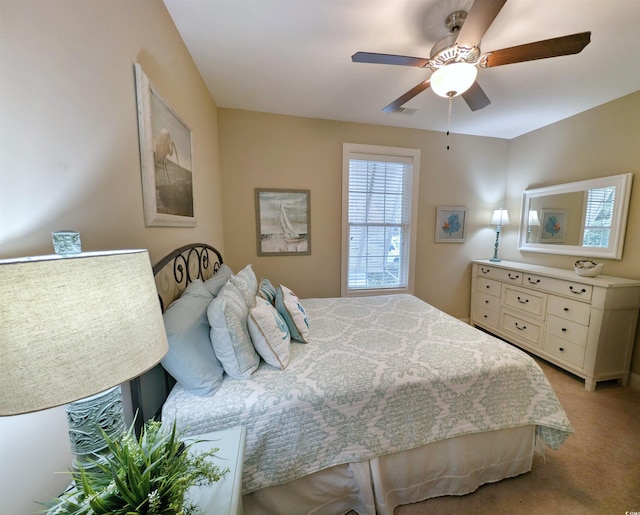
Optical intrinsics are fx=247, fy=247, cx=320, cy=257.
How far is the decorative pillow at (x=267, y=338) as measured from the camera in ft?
4.28

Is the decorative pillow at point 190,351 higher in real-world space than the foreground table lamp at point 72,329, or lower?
lower

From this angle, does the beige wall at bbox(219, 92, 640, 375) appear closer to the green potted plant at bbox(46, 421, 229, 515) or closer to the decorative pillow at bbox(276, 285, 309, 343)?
the decorative pillow at bbox(276, 285, 309, 343)

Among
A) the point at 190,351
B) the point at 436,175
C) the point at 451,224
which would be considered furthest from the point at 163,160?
the point at 451,224

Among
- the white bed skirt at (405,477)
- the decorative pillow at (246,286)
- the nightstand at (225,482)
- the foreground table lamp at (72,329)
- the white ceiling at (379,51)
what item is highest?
the white ceiling at (379,51)

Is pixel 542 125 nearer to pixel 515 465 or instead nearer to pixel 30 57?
pixel 515 465

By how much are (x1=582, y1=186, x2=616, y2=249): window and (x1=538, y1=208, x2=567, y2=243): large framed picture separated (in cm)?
22

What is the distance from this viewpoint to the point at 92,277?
0.50 m

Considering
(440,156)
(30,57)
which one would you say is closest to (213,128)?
(30,57)

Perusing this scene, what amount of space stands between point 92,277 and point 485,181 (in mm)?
4220

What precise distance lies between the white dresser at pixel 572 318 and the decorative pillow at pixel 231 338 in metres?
2.92

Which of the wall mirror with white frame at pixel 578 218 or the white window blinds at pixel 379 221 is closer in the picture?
the wall mirror with white frame at pixel 578 218

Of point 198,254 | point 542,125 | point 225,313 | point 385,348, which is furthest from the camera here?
point 542,125

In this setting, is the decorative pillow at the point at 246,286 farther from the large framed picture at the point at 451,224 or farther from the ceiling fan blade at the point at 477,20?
the large framed picture at the point at 451,224

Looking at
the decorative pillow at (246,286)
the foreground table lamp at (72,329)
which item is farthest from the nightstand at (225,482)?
the decorative pillow at (246,286)
